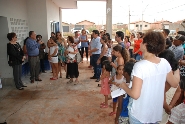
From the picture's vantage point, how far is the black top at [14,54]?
443 cm

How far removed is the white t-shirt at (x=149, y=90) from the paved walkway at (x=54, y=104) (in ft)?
5.58

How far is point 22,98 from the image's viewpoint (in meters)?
4.30

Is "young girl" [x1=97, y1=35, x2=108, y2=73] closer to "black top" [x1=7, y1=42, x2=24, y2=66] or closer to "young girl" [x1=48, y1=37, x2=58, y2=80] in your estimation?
"young girl" [x1=48, y1=37, x2=58, y2=80]

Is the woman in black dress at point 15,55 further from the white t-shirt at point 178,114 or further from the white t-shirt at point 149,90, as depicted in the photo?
the white t-shirt at point 178,114

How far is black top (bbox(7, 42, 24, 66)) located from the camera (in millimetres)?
4434

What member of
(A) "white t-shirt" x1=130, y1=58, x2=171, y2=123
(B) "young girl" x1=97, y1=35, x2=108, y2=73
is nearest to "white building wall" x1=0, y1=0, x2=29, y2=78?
(B) "young girl" x1=97, y1=35, x2=108, y2=73

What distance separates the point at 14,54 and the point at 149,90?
3.97 m

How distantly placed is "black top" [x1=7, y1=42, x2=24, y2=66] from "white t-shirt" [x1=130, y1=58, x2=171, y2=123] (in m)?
3.85

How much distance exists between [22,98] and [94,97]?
1851mm

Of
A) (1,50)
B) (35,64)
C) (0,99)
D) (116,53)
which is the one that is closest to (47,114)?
Answer: (0,99)

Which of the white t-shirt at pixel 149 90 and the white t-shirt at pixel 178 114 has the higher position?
the white t-shirt at pixel 149 90

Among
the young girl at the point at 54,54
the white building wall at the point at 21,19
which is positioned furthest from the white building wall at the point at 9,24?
the young girl at the point at 54,54

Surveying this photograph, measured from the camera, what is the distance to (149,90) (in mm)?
1515

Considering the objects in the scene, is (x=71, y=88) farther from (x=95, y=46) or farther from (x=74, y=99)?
(x=95, y=46)
